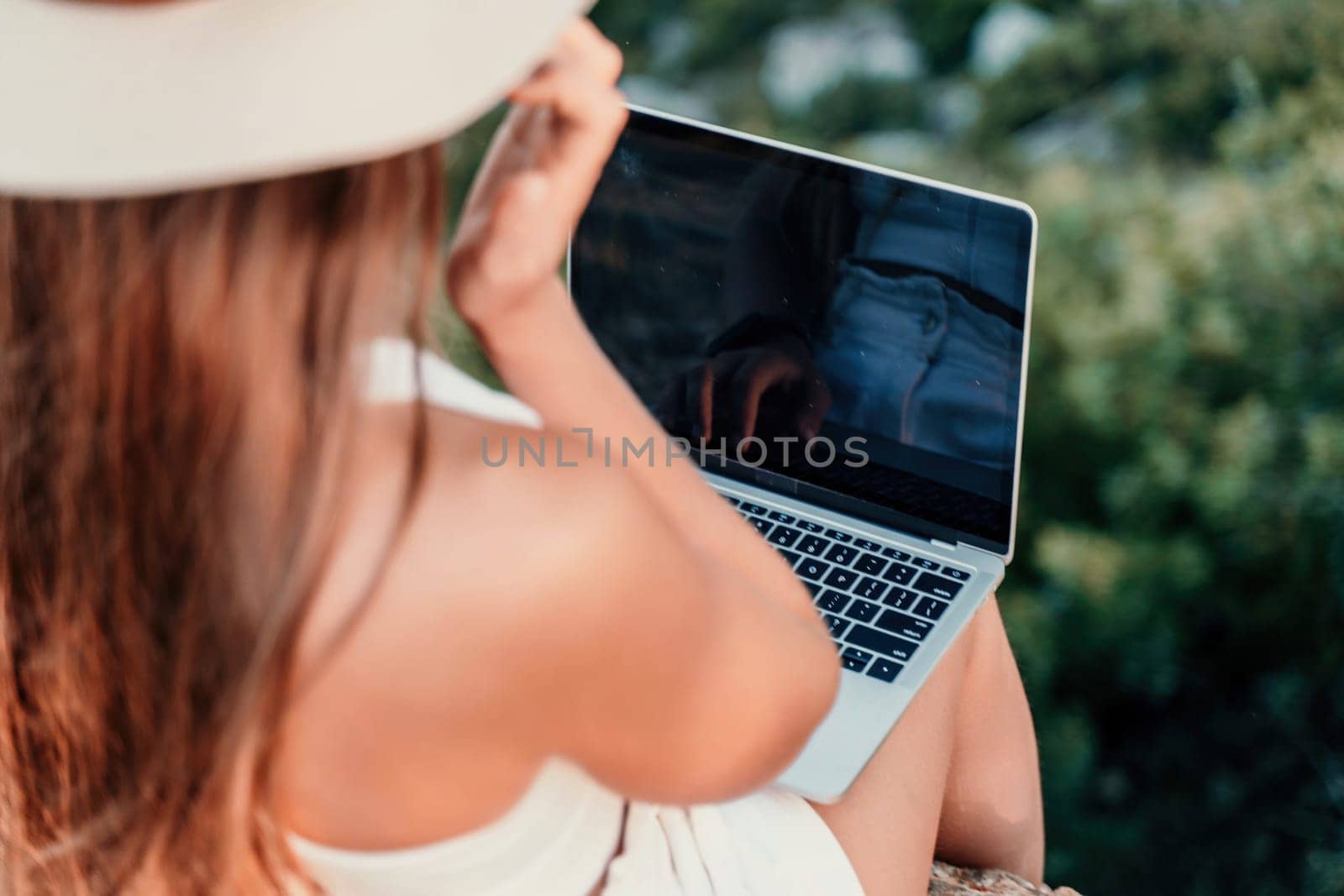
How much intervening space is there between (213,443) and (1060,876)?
1.31 metres

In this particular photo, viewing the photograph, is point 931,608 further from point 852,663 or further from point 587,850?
point 587,850

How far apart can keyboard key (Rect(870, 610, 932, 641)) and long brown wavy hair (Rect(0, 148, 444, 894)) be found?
489 mm

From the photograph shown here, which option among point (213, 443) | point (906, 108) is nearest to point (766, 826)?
point (213, 443)

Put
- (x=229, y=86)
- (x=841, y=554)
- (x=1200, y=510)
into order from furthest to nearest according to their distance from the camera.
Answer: (x=1200, y=510), (x=841, y=554), (x=229, y=86)

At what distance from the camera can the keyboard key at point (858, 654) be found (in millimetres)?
1021

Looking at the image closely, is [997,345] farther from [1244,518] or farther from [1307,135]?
[1307,135]

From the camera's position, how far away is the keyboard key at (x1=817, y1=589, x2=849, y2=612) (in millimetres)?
1070

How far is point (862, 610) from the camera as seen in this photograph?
1062 mm

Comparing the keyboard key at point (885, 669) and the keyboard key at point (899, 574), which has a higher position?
the keyboard key at point (899, 574)

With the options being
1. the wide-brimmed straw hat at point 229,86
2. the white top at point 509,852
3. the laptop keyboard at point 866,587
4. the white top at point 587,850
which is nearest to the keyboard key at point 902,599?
the laptop keyboard at point 866,587

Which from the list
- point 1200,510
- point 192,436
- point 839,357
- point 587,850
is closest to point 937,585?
point 839,357

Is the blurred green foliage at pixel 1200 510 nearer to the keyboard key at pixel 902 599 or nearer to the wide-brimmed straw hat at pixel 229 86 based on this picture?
the keyboard key at pixel 902 599

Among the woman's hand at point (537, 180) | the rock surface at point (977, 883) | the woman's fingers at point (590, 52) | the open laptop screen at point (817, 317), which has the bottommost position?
the rock surface at point (977, 883)

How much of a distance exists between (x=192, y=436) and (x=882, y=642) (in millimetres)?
577
